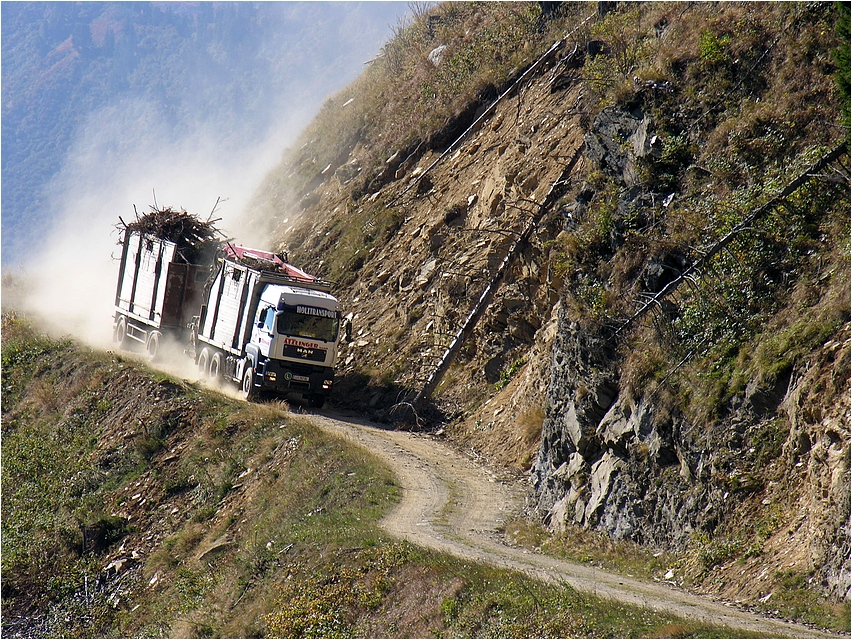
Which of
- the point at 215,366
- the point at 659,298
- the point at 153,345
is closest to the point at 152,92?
the point at 153,345

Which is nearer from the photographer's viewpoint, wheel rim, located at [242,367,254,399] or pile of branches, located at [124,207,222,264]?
wheel rim, located at [242,367,254,399]

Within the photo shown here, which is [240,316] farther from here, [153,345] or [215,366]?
[153,345]

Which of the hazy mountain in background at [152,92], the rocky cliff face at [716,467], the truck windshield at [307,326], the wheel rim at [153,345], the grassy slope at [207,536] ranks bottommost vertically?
the grassy slope at [207,536]

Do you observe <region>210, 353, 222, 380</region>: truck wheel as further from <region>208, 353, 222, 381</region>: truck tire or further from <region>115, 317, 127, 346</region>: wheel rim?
<region>115, 317, 127, 346</region>: wheel rim

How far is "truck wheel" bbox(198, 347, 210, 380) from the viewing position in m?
25.8

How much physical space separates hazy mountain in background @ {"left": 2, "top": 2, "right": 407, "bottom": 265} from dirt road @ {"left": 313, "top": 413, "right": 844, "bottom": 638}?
109 ft

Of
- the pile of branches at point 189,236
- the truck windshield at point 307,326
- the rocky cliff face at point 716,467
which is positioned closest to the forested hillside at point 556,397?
the rocky cliff face at point 716,467

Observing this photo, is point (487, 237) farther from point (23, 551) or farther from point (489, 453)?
point (23, 551)

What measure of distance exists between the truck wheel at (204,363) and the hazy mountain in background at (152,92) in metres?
24.6

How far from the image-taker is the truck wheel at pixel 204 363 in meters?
25.8

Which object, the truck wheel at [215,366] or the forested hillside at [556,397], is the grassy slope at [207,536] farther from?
the truck wheel at [215,366]

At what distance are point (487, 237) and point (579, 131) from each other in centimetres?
403

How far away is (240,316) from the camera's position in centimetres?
2377

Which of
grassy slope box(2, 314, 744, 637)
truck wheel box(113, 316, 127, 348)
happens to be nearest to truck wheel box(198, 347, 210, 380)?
grassy slope box(2, 314, 744, 637)
